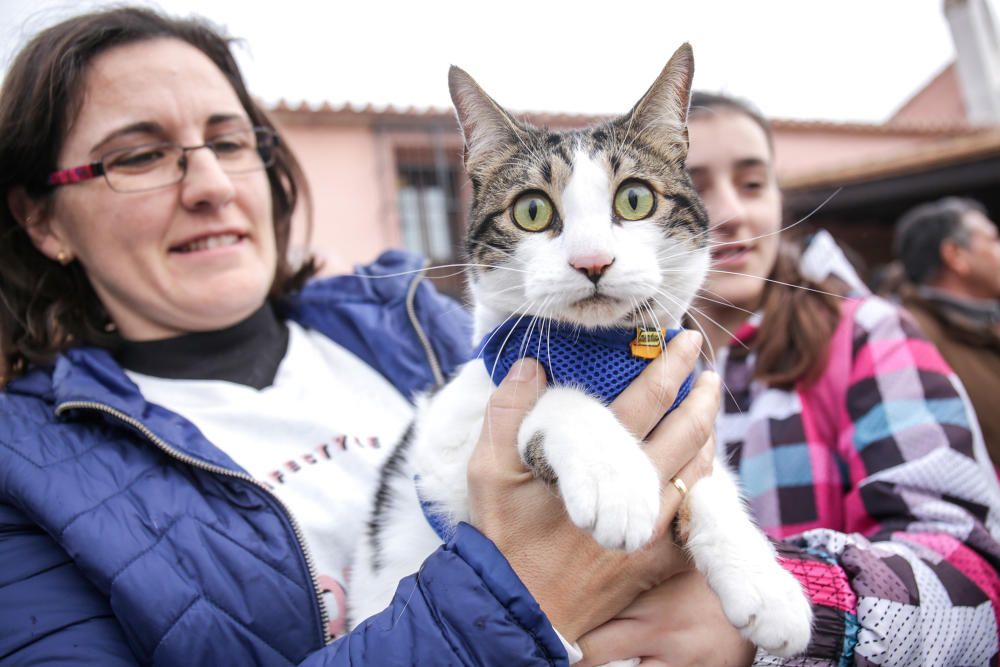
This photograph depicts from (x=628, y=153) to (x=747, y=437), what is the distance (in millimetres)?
927

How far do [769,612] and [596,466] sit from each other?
14.1 inches

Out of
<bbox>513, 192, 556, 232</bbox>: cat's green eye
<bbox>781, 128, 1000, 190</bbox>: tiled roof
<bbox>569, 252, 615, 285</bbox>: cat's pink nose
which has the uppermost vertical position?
<bbox>781, 128, 1000, 190</bbox>: tiled roof

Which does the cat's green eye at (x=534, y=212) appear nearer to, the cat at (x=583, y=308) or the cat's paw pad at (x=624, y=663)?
the cat at (x=583, y=308)

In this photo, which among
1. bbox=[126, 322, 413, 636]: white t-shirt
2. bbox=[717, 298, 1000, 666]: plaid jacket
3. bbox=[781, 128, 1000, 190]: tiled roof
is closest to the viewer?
bbox=[717, 298, 1000, 666]: plaid jacket

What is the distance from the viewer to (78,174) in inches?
57.3

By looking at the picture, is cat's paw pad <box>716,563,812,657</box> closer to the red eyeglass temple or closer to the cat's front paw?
the cat's front paw

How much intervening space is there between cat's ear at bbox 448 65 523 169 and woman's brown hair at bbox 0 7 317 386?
88cm

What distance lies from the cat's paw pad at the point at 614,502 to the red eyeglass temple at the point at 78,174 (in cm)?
133

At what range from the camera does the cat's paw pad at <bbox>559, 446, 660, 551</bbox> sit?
87cm

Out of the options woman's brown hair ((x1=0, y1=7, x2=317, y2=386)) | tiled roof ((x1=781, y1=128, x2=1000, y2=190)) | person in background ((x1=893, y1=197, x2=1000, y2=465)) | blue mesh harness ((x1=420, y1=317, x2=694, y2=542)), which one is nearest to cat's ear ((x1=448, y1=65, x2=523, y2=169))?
blue mesh harness ((x1=420, y1=317, x2=694, y2=542))

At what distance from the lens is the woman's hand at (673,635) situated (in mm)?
1050

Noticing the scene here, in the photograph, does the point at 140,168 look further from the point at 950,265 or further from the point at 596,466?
the point at 950,265

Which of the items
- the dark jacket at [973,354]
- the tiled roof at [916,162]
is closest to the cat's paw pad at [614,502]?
the dark jacket at [973,354]

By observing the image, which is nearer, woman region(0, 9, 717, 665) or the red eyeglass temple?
woman region(0, 9, 717, 665)
